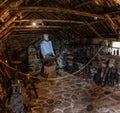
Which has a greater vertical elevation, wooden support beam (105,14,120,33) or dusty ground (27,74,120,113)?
wooden support beam (105,14,120,33)

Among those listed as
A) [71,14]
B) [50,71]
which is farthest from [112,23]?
Result: [50,71]

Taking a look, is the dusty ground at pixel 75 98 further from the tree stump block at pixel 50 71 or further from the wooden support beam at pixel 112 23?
the wooden support beam at pixel 112 23

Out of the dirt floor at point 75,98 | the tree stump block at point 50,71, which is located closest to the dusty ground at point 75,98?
the dirt floor at point 75,98

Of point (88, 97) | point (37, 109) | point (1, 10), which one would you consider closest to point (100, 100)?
point (88, 97)

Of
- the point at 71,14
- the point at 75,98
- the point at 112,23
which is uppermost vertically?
the point at 71,14

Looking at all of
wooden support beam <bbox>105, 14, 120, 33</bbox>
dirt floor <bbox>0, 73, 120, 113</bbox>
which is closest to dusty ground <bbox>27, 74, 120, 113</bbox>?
dirt floor <bbox>0, 73, 120, 113</bbox>

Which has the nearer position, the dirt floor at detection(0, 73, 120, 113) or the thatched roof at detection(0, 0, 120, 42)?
the thatched roof at detection(0, 0, 120, 42)

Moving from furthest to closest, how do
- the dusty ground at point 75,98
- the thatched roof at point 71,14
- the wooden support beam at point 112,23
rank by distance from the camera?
1. the dusty ground at point 75,98
2. the wooden support beam at point 112,23
3. the thatched roof at point 71,14

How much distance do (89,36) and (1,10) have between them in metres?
6.89

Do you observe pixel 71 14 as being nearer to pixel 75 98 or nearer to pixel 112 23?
pixel 112 23

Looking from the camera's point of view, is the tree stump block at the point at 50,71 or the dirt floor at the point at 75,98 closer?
the dirt floor at the point at 75,98

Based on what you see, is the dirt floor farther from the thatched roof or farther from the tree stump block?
the thatched roof

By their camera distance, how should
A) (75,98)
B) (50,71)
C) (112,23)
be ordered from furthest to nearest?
(50,71), (75,98), (112,23)

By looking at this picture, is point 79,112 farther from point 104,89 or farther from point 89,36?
point 89,36
